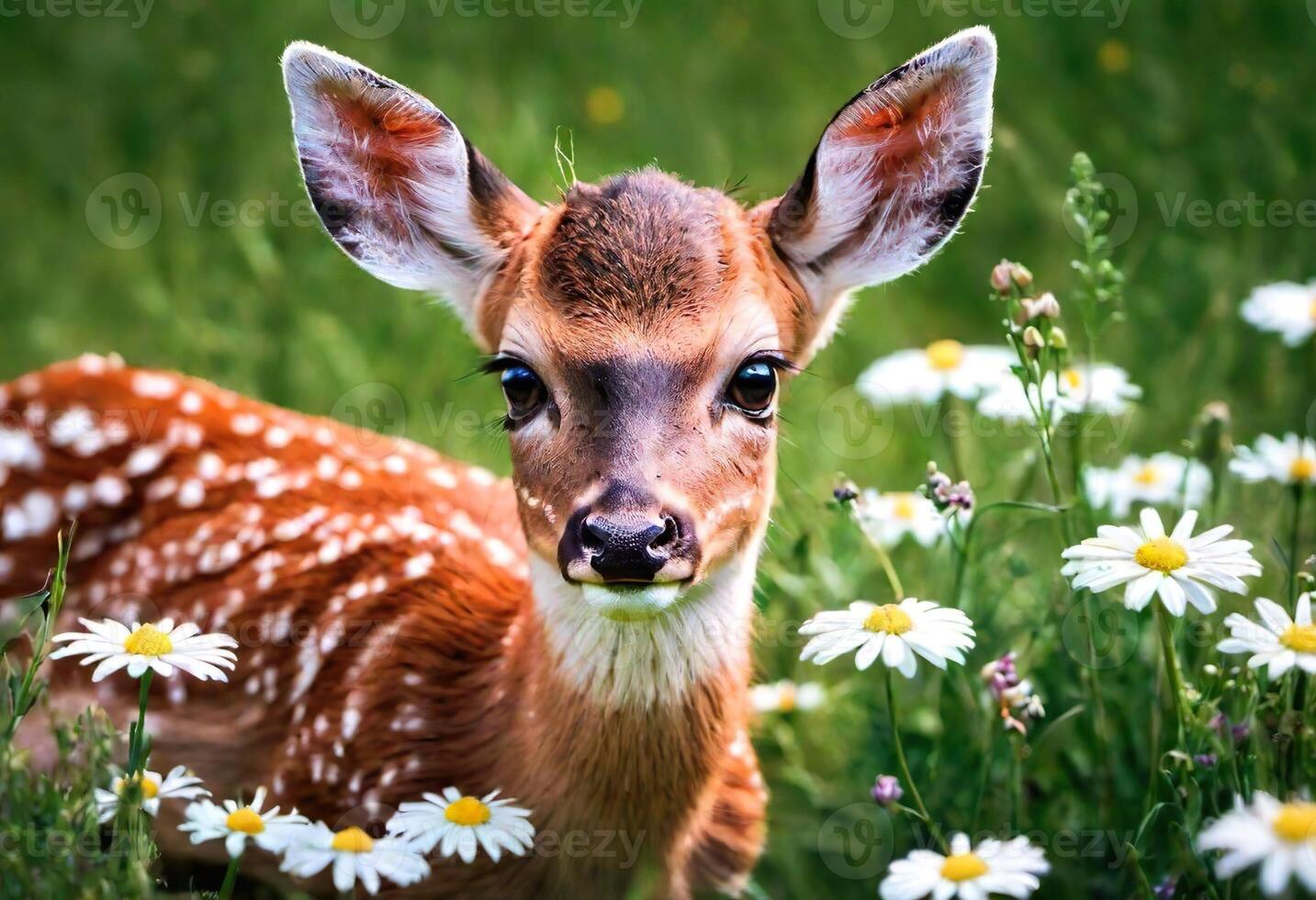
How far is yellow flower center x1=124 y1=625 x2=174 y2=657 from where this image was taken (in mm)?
3006

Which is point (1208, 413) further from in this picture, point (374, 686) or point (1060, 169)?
point (1060, 169)

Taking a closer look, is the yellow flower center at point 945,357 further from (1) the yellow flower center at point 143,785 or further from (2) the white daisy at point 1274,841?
(1) the yellow flower center at point 143,785

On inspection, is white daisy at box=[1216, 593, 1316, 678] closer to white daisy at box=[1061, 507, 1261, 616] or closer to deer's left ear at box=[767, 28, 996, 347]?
white daisy at box=[1061, 507, 1261, 616]

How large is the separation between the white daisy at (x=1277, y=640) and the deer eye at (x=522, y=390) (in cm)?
154

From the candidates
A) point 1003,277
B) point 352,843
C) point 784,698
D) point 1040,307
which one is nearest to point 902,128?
point 1003,277

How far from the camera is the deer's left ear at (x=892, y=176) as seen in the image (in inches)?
141

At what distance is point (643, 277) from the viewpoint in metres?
3.37

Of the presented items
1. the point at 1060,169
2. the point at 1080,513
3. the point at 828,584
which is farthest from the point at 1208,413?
the point at 1060,169

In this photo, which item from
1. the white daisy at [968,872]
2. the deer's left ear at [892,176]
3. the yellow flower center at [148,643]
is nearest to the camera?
the white daisy at [968,872]

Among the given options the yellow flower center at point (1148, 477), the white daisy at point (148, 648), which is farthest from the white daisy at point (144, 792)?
the yellow flower center at point (1148, 477)

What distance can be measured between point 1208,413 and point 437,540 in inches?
83.6

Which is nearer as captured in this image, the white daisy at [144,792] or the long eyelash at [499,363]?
the white daisy at [144,792]

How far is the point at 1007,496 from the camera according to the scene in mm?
4648

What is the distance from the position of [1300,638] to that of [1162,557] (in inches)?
12.0
